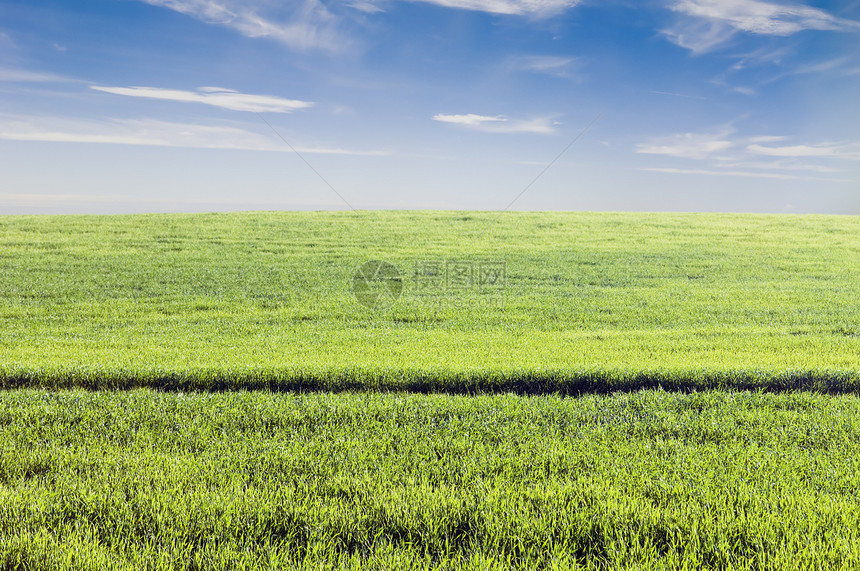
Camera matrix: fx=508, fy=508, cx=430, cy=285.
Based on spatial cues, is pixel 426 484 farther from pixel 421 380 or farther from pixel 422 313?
pixel 422 313

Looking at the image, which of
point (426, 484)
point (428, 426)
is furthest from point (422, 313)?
point (426, 484)

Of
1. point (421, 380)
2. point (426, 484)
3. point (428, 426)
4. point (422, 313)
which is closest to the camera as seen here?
point (426, 484)

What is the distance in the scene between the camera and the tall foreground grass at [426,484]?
12.3ft

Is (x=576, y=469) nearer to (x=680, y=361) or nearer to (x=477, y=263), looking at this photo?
(x=680, y=361)

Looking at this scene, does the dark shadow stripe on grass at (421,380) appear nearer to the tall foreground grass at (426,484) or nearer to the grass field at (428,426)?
Answer: the grass field at (428,426)

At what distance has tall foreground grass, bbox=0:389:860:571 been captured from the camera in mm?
3746

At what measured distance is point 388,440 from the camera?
5.59m

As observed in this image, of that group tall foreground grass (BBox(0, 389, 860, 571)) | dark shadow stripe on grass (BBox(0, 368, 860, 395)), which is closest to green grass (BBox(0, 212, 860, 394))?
dark shadow stripe on grass (BBox(0, 368, 860, 395))

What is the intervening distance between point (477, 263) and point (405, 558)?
19560mm

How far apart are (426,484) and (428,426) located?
143 centimetres

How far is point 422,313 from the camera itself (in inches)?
549

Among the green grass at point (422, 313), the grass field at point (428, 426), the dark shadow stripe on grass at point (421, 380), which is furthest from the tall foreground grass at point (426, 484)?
the green grass at point (422, 313)

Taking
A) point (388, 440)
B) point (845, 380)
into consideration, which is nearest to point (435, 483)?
point (388, 440)

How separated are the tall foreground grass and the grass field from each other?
26 millimetres
